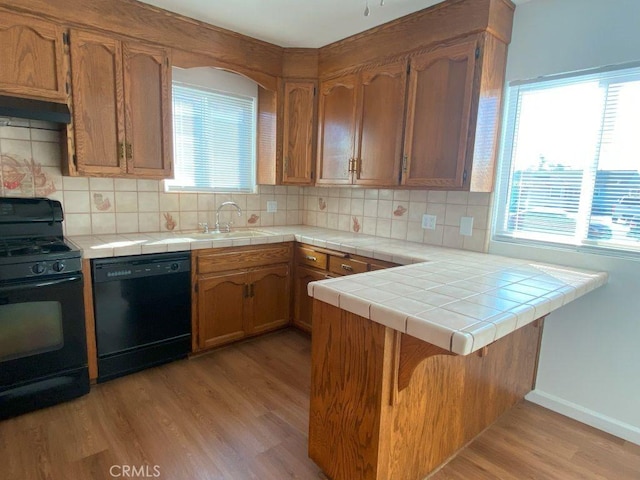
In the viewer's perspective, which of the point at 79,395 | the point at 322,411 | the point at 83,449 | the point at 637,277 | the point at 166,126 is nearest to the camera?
the point at 322,411

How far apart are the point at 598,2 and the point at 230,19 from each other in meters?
2.19

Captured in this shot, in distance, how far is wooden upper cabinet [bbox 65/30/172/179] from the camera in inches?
86.7

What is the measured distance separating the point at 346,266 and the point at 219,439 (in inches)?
52.5

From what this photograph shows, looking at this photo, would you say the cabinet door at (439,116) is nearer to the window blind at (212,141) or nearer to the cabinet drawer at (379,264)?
the cabinet drawer at (379,264)

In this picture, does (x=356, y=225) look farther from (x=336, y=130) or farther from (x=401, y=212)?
(x=336, y=130)

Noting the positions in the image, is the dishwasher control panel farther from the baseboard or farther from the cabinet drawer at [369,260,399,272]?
the baseboard

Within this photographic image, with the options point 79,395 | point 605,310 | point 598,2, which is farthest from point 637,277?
point 79,395

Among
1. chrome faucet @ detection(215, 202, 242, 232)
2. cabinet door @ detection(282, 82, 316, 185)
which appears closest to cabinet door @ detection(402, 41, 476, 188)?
cabinet door @ detection(282, 82, 316, 185)

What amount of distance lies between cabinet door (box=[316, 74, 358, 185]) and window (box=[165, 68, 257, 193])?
678mm

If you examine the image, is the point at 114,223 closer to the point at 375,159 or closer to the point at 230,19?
the point at 230,19

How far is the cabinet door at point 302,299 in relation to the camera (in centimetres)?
297

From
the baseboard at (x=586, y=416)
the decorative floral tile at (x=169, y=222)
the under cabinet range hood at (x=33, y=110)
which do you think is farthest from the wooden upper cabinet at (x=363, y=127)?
the under cabinet range hood at (x=33, y=110)

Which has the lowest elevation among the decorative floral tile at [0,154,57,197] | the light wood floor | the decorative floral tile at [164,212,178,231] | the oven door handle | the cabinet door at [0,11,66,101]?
the light wood floor

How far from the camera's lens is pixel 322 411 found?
5.15 ft
